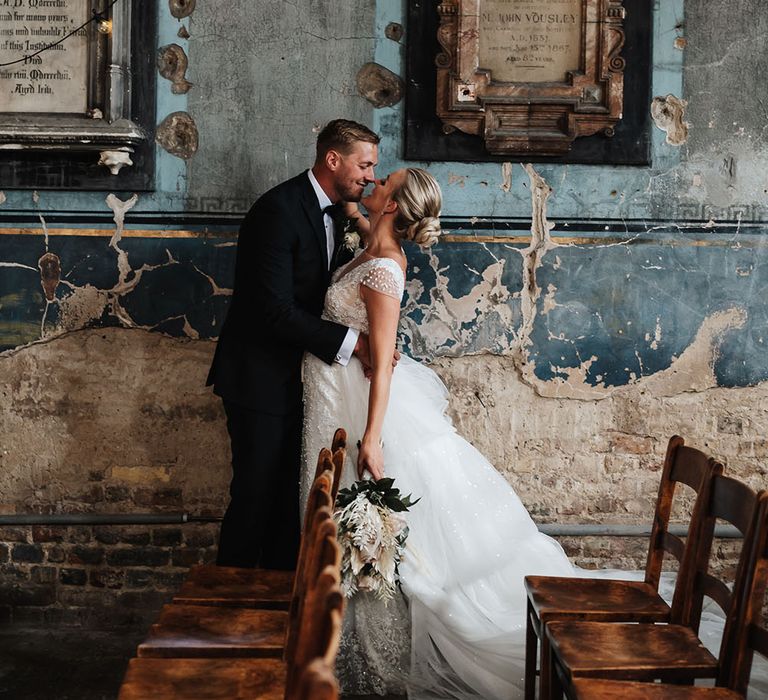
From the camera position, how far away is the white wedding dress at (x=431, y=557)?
11.0 ft

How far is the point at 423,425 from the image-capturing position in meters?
3.53

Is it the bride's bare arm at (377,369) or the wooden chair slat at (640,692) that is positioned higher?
the bride's bare arm at (377,369)

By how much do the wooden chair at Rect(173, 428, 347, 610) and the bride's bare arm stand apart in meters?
0.25

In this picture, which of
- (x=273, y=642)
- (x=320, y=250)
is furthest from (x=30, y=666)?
(x=320, y=250)

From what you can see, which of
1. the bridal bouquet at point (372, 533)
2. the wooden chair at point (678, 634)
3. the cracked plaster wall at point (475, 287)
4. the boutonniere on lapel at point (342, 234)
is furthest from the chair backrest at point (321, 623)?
the cracked plaster wall at point (475, 287)

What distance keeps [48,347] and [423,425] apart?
1846 mm

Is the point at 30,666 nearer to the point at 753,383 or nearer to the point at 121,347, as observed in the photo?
the point at 121,347

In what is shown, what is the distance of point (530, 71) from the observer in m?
4.12

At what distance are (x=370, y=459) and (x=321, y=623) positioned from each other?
1.77 metres

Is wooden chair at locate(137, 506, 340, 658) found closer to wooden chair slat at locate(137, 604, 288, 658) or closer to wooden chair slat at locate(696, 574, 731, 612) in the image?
wooden chair slat at locate(137, 604, 288, 658)

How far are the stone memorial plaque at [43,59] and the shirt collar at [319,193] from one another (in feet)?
4.01

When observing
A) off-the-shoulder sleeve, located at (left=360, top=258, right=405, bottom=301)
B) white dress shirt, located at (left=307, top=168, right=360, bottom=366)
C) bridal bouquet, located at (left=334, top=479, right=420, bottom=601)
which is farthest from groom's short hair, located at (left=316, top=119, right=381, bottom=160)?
bridal bouquet, located at (left=334, top=479, right=420, bottom=601)

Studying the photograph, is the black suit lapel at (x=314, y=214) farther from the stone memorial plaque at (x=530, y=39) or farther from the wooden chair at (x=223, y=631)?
the wooden chair at (x=223, y=631)

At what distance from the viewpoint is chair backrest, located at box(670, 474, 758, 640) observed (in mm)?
2428
